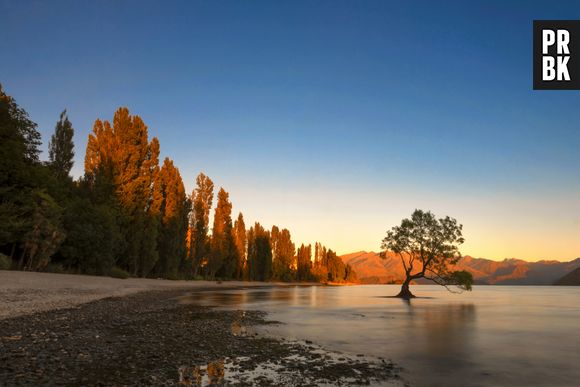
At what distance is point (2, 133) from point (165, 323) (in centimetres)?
3221

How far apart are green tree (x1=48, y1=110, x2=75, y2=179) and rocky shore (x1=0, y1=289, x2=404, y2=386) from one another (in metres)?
48.2

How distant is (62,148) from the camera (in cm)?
5888

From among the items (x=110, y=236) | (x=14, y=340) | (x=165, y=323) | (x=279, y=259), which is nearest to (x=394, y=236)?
(x=110, y=236)

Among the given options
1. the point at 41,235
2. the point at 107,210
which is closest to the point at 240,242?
the point at 107,210

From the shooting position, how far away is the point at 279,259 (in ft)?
422

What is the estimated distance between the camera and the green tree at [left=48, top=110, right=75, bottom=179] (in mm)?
58375

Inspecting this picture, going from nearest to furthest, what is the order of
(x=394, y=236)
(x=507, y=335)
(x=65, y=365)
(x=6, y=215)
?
1. (x=65, y=365)
2. (x=507, y=335)
3. (x=6, y=215)
4. (x=394, y=236)

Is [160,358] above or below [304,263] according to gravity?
above

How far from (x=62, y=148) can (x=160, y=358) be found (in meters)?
58.4

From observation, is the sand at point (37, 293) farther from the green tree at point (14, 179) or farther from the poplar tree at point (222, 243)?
the poplar tree at point (222, 243)

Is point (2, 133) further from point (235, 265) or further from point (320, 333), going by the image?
point (235, 265)

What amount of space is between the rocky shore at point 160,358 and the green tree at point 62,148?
158ft

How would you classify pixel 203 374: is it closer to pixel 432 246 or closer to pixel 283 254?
pixel 432 246

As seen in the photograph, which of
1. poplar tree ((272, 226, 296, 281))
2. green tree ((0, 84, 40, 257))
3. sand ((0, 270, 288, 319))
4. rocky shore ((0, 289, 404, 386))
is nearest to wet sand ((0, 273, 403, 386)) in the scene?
rocky shore ((0, 289, 404, 386))
